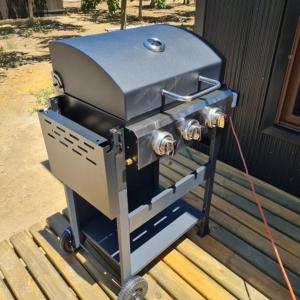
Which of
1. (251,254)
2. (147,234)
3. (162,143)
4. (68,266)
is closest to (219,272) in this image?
(251,254)

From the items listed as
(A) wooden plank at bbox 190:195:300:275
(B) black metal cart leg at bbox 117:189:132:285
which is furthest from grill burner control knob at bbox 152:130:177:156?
(A) wooden plank at bbox 190:195:300:275

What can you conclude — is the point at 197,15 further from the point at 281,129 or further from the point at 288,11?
the point at 281,129

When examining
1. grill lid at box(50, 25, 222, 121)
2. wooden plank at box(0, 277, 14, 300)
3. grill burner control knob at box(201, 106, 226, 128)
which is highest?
grill lid at box(50, 25, 222, 121)

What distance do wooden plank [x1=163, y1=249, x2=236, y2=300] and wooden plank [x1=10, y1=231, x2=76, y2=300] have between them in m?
0.69

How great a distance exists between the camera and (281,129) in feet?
8.87

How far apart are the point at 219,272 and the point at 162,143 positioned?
115cm

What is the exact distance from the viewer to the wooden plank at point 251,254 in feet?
6.59

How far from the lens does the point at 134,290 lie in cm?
177

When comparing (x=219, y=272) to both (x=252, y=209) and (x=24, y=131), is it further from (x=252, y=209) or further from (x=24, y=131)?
(x=24, y=131)

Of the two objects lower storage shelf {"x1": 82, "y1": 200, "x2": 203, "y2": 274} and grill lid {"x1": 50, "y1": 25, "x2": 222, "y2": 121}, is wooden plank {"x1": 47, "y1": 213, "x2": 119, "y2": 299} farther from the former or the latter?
grill lid {"x1": 50, "y1": 25, "x2": 222, "y2": 121}

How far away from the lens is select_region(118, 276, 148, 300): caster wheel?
1.73 meters

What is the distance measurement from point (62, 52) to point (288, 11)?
1.83m

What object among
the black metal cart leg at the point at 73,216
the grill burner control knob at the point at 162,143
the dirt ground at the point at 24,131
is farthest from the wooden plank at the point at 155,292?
the dirt ground at the point at 24,131

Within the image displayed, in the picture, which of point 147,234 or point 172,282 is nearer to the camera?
point 172,282
